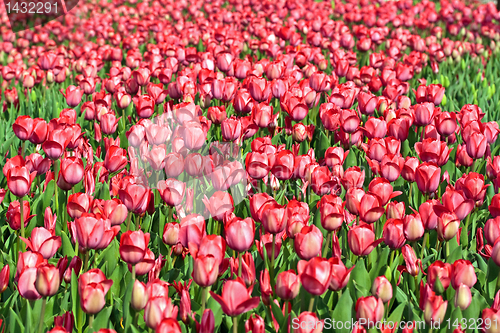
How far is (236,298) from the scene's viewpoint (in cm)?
145

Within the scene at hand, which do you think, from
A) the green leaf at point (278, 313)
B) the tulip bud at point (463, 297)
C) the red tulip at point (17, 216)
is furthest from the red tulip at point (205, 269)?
the red tulip at point (17, 216)

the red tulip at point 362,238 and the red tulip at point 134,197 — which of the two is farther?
the red tulip at point 134,197

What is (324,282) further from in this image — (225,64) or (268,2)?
(268,2)

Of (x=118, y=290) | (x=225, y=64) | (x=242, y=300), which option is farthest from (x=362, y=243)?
(x=225, y=64)

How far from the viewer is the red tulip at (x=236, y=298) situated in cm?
144

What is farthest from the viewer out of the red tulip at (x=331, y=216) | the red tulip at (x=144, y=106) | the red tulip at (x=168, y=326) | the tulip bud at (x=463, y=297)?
the red tulip at (x=144, y=106)

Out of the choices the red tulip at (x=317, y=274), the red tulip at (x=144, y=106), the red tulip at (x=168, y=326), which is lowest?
the red tulip at (x=144, y=106)

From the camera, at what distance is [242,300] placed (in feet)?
4.75

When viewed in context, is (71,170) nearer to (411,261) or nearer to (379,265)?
(379,265)

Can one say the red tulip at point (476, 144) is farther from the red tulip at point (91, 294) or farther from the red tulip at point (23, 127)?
the red tulip at point (23, 127)

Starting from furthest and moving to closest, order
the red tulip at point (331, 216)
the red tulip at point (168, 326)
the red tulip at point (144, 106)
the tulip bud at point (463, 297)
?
the red tulip at point (144, 106) < the red tulip at point (331, 216) < the tulip bud at point (463, 297) < the red tulip at point (168, 326)

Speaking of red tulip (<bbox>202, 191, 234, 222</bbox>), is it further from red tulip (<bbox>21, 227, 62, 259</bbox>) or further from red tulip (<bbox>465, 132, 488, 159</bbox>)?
red tulip (<bbox>465, 132, 488, 159</bbox>)

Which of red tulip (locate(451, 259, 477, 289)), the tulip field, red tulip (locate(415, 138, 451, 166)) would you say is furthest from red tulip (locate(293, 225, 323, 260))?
red tulip (locate(415, 138, 451, 166))

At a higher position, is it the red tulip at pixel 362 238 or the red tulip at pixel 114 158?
the red tulip at pixel 362 238
